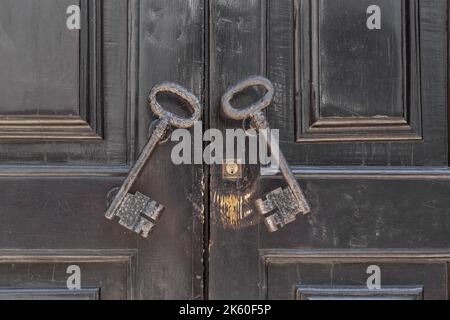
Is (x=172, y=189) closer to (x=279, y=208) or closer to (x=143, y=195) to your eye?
(x=143, y=195)

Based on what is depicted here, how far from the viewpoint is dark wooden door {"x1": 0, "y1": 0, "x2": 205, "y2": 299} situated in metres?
1.21

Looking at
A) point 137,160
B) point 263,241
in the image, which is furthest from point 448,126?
point 137,160

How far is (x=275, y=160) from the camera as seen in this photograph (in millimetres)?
1206

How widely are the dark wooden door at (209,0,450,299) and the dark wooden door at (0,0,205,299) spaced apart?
0.22 feet

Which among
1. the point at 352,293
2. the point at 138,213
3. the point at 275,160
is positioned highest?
the point at 275,160

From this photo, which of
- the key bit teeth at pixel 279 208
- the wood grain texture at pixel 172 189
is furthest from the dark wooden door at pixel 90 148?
the key bit teeth at pixel 279 208

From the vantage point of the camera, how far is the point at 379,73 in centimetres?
125

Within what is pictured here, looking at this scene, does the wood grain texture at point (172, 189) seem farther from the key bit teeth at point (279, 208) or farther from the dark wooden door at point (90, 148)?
the key bit teeth at point (279, 208)

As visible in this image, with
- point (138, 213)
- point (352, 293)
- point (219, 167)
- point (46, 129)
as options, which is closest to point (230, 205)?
point (219, 167)

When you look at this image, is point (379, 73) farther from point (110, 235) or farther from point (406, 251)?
point (110, 235)

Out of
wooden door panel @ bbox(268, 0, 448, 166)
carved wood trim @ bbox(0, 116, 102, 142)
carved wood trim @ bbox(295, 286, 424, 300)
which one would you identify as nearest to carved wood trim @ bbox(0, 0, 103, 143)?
carved wood trim @ bbox(0, 116, 102, 142)

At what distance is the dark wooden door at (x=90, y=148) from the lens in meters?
1.21

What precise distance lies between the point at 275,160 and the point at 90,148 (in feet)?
1.23

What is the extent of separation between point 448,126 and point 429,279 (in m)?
0.31
